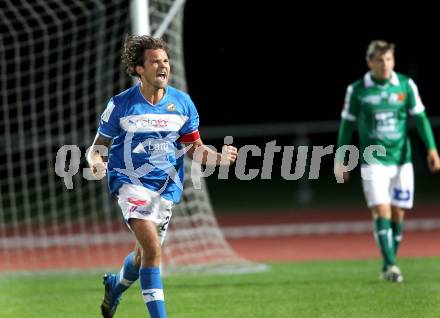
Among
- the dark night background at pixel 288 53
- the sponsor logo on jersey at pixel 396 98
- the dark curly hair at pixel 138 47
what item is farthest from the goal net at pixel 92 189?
the dark night background at pixel 288 53

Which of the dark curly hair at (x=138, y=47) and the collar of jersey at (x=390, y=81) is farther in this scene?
the collar of jersey at (x=390, y=81)

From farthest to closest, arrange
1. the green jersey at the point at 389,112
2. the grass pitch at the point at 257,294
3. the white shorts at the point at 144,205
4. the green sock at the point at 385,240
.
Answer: the green jersey at the point at 389,112 → the green sock at the point at 385,240 → the grass pitch at the point at 257,294 → the white shorts at the point at 144,205

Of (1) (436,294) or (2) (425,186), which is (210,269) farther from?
(2) (425,186)

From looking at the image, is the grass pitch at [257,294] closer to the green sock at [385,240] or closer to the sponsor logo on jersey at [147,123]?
the green sock at [385,240]

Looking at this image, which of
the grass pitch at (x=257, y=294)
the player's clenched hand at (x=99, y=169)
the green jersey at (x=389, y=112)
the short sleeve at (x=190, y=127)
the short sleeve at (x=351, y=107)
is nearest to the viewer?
the player's clenched hand at (x=99, y=169)

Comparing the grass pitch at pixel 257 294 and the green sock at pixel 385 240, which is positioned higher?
the green sock at pixel 385 240

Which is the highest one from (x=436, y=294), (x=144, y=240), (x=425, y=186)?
(x=144, y=240)

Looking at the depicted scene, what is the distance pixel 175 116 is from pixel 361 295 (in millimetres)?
2526

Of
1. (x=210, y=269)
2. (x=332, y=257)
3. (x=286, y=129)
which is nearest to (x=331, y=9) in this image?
(x=286, y=129)

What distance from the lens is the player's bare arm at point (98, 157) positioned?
5.59 metres

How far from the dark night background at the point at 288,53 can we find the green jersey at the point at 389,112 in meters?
17.1

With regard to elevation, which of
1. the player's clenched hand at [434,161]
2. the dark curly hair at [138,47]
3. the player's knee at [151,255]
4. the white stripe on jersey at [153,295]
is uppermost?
the dark curly hair at [138,47]

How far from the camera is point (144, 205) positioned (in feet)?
19.4

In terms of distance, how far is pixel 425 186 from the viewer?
21.7m
